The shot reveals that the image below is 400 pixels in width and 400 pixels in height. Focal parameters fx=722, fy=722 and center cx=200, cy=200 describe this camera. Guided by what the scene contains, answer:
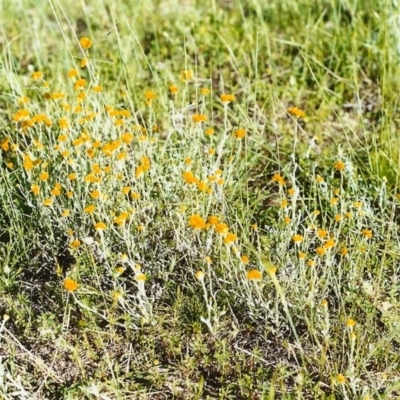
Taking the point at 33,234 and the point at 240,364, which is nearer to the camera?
the point at 240,364

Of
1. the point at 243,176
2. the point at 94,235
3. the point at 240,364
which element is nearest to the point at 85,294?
the point at 94,235

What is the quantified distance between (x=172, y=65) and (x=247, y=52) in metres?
0.40

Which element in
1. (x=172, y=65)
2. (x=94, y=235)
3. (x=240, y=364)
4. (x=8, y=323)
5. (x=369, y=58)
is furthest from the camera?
(x=172, y=65)

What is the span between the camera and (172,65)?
372 cm

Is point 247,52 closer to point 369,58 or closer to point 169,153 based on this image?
point 369,58

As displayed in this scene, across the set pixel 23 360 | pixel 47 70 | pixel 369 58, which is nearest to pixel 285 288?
pixel 23 360

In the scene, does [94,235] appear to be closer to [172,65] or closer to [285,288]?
[285,288]

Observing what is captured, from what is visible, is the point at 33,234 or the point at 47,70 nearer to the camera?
the point at 33,234

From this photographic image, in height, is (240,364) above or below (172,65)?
below

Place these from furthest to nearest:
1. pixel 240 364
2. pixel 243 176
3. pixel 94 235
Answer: pixel 243 176
pixel 94 235
pixel 240 364

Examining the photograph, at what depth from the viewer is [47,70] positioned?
3531 mm

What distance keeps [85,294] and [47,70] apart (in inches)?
61.4

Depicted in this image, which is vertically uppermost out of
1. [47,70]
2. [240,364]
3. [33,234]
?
[47,70]

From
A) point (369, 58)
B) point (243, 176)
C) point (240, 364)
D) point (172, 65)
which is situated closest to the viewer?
point (240, 364)
